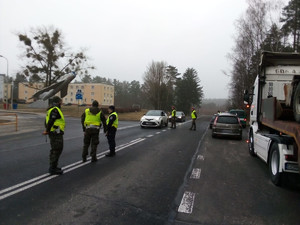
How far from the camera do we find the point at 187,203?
168 inches

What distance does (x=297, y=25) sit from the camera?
2789cm

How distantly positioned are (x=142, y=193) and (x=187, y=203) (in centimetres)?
89

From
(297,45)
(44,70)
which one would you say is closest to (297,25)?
(297,45)

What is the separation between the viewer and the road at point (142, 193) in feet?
12.1

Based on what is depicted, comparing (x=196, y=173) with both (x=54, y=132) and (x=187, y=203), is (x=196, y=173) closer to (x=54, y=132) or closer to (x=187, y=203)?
(x=187, y=203)

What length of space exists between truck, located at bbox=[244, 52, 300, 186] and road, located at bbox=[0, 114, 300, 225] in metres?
0.55

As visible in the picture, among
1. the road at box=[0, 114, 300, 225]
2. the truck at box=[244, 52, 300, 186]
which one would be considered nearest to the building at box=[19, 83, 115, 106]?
the truck at box=[244, 52, 300, 186]

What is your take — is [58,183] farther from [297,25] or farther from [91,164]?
[297,25]

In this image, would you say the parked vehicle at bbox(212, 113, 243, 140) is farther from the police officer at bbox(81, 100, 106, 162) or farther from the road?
the police officer at bbox(81, 100, 106, 162)

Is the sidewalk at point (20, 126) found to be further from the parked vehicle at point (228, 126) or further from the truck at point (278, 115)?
the truck at point (278, 115)

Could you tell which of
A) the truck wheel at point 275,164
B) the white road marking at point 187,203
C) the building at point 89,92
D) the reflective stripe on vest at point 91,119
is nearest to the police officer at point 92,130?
the reflective stripe on vest at point 91,119

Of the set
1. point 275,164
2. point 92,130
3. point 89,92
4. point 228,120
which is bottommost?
point 275,164

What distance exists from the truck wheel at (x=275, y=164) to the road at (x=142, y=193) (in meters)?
0.15

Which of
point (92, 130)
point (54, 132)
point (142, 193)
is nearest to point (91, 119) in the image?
point (92, 130)
